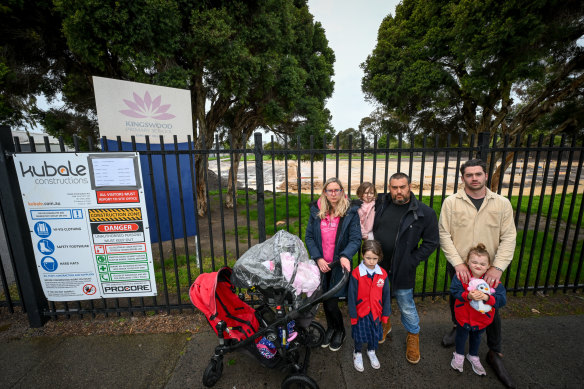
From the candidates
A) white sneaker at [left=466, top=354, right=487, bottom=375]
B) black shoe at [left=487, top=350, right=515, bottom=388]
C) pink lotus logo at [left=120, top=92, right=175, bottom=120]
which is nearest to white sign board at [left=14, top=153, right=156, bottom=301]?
pink lotus logo at [left=120, top=92, right=175, bottom=120]

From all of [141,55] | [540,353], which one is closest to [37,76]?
[141,55]

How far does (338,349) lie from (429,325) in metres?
1.27

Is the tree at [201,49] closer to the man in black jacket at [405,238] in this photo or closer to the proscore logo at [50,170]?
the proscore logo at [50,170]

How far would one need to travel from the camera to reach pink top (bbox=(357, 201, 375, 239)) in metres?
2.79

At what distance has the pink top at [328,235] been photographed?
269cm

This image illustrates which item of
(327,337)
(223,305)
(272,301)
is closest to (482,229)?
(327,337)

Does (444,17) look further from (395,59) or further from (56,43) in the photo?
(56,43)

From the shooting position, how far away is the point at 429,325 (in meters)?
3.16

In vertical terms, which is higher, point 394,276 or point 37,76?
point 37,76

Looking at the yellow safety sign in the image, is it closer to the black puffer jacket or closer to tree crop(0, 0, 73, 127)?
the black puffer jacket

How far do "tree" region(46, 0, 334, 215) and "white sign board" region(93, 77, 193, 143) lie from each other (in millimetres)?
1423

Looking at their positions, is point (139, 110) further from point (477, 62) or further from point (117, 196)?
point (477, 62)

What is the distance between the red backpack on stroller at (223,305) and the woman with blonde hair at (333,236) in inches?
33.5

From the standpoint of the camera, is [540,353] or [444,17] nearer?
[540,353]
